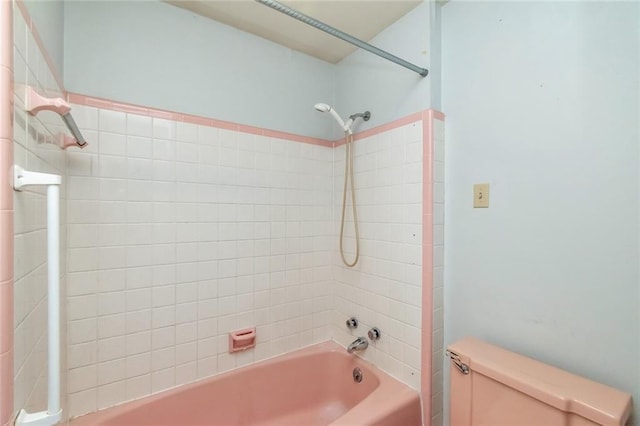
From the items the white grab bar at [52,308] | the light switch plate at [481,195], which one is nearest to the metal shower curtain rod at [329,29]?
the light switch plate at [481,195]

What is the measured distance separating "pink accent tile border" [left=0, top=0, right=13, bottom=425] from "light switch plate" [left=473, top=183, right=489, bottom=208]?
1505 millimetres

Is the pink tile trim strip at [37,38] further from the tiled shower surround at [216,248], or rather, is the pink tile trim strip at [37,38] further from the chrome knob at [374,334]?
the chrome knob at [374,334]

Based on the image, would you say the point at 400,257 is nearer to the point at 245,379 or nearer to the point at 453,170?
the point at 453,170

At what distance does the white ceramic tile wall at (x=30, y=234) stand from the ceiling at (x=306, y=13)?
888mm

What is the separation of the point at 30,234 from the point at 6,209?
0.20 m

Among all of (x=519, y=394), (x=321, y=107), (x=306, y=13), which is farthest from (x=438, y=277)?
(x=306, y=13)

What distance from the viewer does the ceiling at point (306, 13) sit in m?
1.42

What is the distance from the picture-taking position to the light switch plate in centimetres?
125

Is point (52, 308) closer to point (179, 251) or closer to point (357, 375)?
point (179, 251)

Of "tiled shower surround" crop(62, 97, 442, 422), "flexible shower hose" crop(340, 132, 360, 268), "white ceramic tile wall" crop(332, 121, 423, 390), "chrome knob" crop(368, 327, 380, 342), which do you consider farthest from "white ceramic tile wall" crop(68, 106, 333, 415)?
"chrome knob" crop(368, 327, 380, 342)

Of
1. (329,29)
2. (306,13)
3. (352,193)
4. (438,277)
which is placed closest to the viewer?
(329,29)

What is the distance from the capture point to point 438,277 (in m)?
1.39

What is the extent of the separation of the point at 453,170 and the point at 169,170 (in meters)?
1.38

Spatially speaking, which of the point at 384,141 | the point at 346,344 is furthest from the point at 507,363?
the point at 384,141
